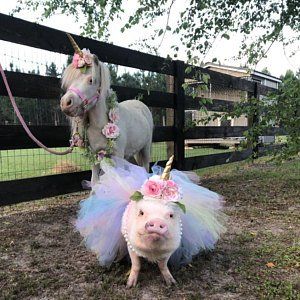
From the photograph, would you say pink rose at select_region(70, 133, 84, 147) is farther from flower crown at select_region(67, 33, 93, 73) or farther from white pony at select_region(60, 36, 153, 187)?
flower crown at select_region(67, 33, 93, 73)

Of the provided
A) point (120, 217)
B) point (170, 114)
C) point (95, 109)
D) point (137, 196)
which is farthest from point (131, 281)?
point (170, 114)

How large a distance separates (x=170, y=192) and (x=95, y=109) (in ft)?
4.82

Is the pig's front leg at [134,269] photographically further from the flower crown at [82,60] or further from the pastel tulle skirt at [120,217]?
the flower crown at [82,60]

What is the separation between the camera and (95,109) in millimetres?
3512

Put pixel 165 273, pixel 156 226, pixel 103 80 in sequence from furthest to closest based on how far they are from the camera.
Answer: pixel 103 80
pixel 165 273
pixel 156 226

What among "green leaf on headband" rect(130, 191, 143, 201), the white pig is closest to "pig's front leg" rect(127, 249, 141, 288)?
the white pig

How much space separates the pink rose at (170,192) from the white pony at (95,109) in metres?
1.22

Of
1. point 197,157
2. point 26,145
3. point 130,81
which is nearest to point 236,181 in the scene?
point 197,157

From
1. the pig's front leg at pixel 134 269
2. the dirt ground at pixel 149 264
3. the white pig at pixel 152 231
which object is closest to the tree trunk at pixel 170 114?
the dirt ground at pixel 149 264

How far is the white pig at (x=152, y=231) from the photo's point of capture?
2154mm

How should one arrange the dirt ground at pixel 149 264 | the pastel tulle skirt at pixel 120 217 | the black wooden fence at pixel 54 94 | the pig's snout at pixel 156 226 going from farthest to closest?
the black wooden fence at pixel 54 94 → the pastel tulle skirt at pixel 120 217 → the dirt ground at pixel 149 264 → the pig's snout at pixel 156 226

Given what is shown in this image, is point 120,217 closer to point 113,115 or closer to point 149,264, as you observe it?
point 149,264

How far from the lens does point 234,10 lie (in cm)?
462

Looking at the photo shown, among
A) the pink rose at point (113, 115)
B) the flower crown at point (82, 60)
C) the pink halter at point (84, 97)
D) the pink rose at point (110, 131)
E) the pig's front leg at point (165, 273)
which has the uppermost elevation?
the flower crown at point (82, 60)
